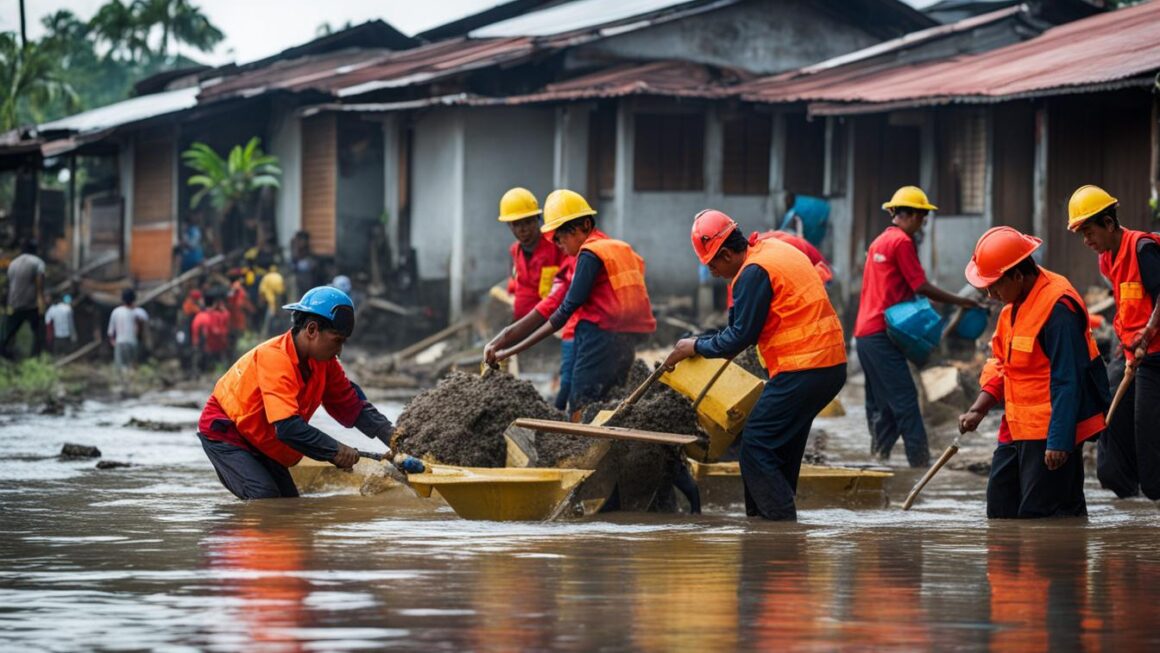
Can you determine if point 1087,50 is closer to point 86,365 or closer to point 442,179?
point 442,179

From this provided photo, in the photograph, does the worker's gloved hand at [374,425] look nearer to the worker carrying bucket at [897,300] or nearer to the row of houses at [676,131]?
the worker carrying bucket at [897,300]

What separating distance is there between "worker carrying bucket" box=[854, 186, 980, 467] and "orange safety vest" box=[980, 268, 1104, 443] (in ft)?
11.5

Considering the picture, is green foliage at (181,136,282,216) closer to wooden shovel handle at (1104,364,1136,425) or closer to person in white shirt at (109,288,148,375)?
person in white shirt at (109,288,148,375)

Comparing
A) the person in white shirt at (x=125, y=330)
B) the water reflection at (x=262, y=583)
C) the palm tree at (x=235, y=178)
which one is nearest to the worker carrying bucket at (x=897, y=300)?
the water reflection at (x=262, y=583)

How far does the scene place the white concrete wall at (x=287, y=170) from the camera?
27047mm

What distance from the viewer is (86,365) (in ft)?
81.4

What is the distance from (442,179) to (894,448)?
41.6 feet

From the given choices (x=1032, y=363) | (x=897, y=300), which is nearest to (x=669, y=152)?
(x=897, y=300)

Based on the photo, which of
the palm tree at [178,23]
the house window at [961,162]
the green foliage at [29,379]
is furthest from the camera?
the palm tree at [178,23]

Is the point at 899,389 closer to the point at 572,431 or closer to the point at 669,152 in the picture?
the point at 572,431

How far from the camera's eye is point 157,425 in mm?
15094

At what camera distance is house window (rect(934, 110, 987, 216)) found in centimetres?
2055

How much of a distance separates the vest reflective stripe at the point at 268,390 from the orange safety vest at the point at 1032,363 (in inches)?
126

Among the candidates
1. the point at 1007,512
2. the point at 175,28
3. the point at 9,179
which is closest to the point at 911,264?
the point at 1007,512
